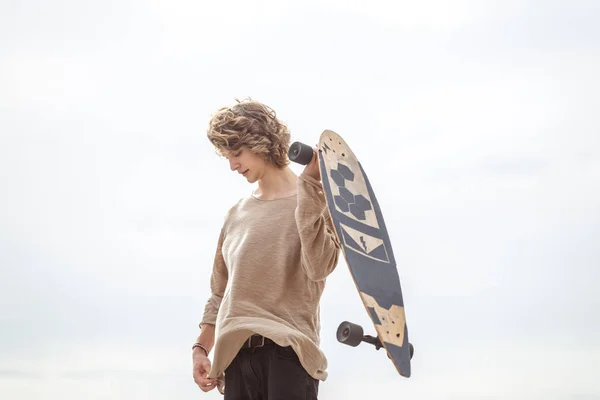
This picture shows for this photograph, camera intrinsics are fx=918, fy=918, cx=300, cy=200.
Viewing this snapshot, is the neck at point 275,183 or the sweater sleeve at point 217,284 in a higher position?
the neck at point 275,183

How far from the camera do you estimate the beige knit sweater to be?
2822 mm

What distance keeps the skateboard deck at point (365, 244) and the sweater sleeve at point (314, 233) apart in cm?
5

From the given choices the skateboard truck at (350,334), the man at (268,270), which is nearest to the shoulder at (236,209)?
the man at (268,270)

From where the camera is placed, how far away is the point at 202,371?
315 cm

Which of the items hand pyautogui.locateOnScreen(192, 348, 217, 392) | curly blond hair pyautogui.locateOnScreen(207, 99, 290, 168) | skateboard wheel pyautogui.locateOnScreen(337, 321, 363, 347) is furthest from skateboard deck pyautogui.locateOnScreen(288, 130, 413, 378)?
hand pyautogui.locateOnScreen(192, 348, 217, 392)

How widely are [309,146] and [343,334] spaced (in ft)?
1.97

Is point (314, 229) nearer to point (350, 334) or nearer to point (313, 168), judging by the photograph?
point (313, 168)

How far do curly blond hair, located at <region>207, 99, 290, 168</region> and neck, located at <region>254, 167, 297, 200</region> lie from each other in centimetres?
3

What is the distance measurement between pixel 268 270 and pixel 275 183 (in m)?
0.32

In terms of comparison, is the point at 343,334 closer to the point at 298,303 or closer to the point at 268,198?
the point at 298,303

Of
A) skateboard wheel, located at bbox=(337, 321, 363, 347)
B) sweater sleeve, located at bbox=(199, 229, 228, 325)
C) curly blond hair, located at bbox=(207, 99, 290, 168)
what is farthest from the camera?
sweater sleeve, located at bbox=(199, 229, 228, 325)

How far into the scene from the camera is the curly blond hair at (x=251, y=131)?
3.04 m

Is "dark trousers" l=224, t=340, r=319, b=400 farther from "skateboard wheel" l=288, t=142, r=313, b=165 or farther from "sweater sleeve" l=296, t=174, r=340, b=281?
"skateboard wheel" l=288, t=142, r=313, b=165

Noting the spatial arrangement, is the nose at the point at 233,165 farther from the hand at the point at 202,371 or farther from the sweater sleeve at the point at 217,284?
the hand at the point at 202,371
